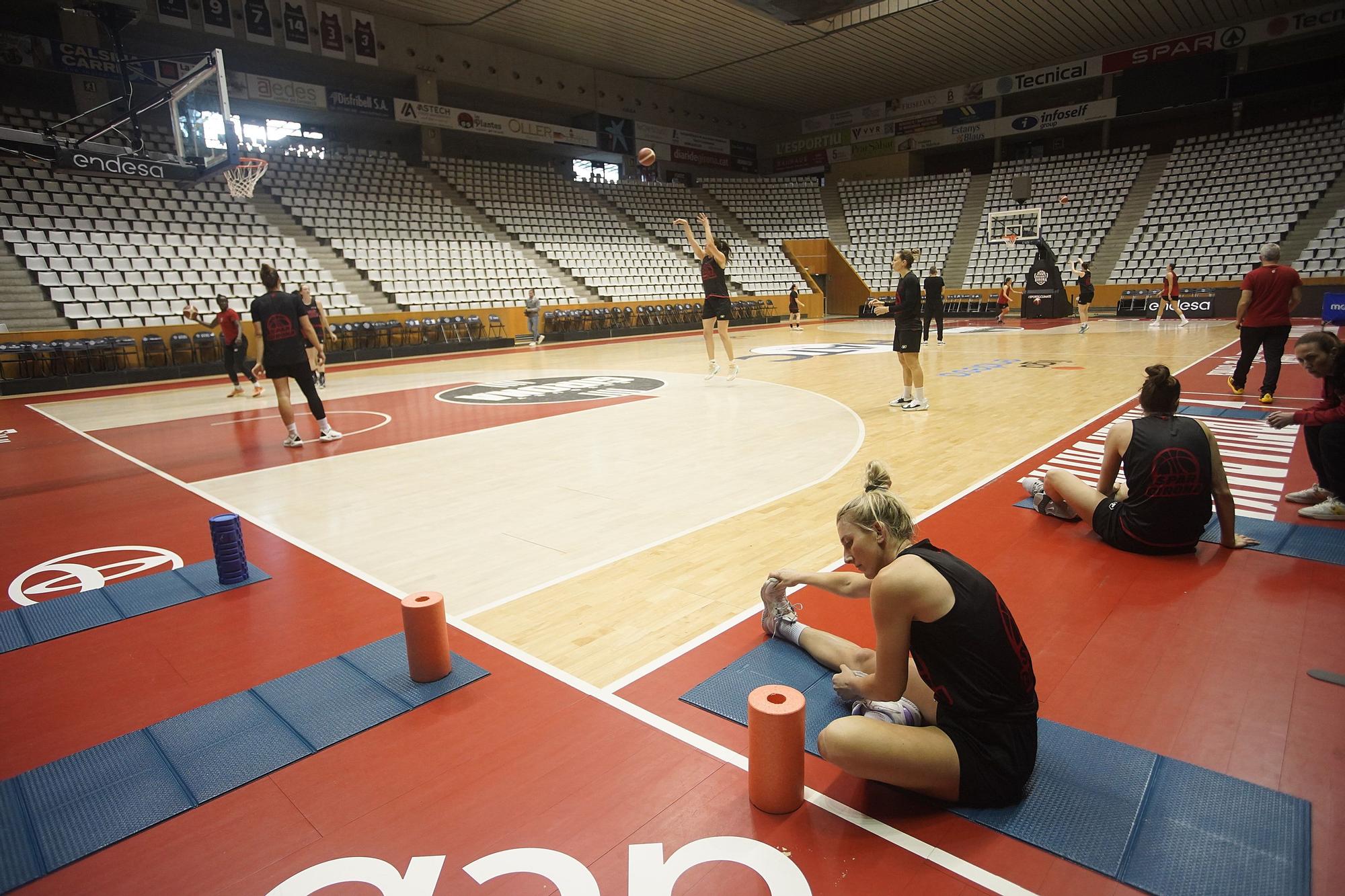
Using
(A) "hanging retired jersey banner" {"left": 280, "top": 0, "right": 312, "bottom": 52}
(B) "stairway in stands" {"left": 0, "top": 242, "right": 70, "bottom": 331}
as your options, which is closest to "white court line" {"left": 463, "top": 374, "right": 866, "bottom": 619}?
(B) "stairway in stands" {"left": 0, "top": 242, "right": 70, "bottom": 331}

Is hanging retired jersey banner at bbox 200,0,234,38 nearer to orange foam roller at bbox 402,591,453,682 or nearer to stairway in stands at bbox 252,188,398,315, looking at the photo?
stairway in stands at bbox 252,188,398,315

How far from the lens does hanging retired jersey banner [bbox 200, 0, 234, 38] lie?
60.1 feet

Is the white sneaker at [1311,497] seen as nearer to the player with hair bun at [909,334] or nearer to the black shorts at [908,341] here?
the player with hair bun at [909,334]

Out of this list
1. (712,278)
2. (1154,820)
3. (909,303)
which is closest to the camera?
(1154,820)

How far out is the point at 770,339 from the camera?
1972 centimetres

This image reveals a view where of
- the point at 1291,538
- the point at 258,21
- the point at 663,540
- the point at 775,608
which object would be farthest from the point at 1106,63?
the point at 775,608

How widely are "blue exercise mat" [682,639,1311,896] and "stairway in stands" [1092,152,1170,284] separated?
90.2 ft

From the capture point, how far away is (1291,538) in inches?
167

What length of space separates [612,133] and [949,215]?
14416mm

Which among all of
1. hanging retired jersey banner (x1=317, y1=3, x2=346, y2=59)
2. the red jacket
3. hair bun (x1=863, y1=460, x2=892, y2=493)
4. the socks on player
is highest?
hanging retired jersey banner (x1=317, y1=3, x2=346, y2=59)

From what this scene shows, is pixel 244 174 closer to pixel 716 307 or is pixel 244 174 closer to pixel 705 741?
pixel 716 307

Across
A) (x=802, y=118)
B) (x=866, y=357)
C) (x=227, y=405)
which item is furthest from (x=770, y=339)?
(x=802, y=118)

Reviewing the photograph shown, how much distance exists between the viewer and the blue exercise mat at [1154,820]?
1903 mm

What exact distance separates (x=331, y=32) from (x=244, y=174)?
1132cm
